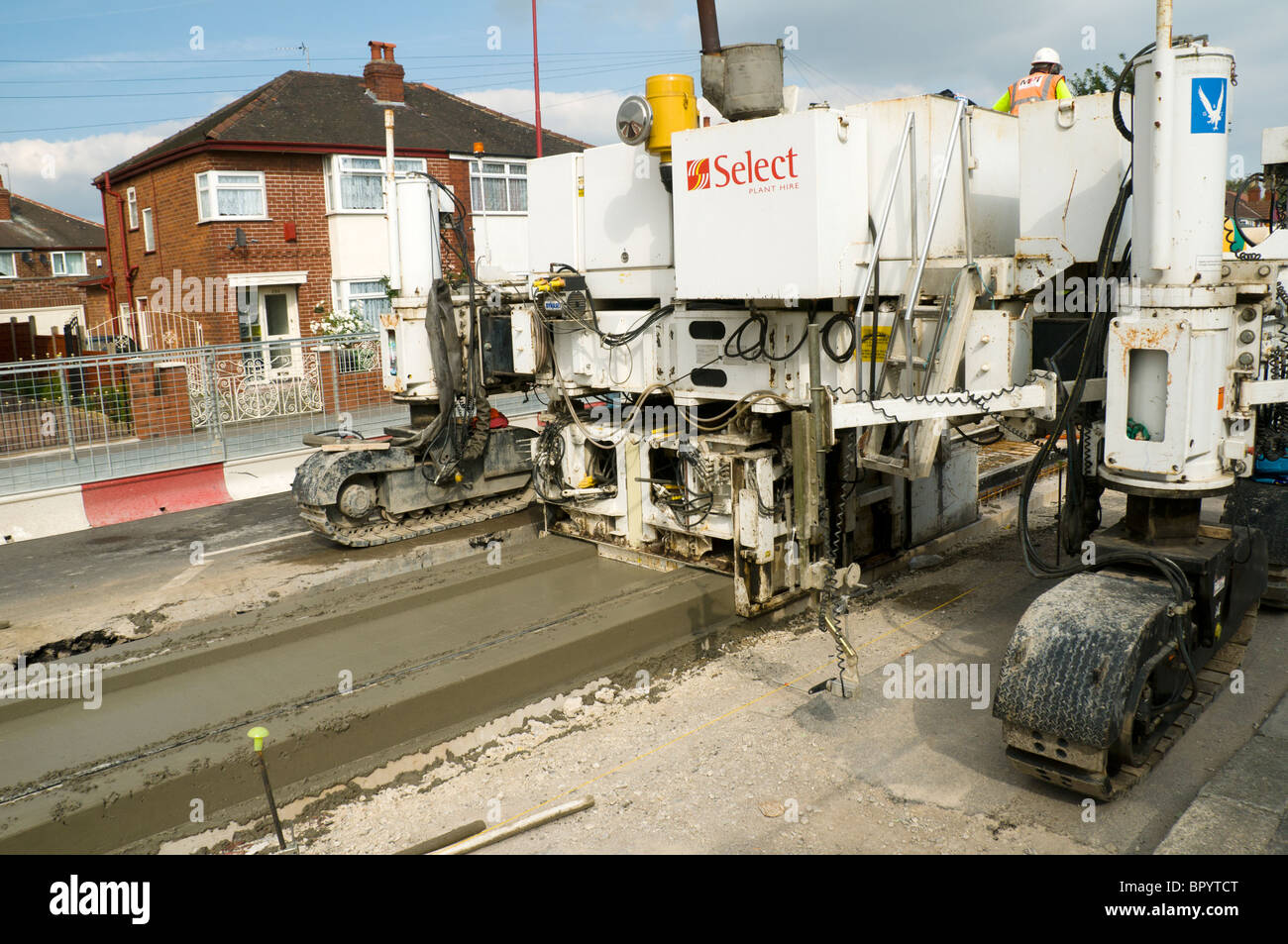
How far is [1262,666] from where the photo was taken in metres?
6.55

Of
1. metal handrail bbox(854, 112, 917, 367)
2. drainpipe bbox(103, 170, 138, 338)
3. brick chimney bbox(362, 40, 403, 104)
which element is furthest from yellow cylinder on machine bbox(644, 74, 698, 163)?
drainpipe bbox(103, 170, 138, 338)

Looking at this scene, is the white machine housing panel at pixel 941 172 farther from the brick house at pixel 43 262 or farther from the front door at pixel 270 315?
the brick house at pixel 43 262

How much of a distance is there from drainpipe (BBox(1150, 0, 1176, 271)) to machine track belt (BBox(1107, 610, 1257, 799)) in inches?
96.7

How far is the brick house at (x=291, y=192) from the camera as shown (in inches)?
854

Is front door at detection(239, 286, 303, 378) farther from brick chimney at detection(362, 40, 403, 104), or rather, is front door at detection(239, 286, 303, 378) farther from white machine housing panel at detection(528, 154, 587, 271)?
white machine housing panel at detection(528, 154, 587, 271)

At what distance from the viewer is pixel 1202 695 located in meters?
5.88

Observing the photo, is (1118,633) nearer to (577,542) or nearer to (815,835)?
(815,835)

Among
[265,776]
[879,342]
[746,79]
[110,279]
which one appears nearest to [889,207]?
[879,342]

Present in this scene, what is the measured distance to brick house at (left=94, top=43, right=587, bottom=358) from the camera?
854 inches

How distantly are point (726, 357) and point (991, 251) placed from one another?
2.19 m


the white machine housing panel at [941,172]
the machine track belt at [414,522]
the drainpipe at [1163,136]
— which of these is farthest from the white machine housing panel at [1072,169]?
the machine track belt at [414,522]

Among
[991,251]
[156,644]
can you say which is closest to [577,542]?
[156,644]

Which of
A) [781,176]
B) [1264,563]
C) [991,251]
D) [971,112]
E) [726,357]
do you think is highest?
[971,112]

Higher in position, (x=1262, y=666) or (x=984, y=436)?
(x=984, y=436)
